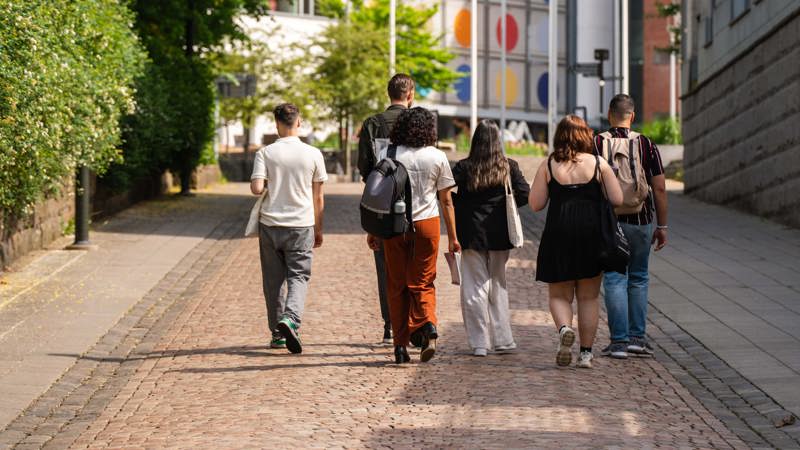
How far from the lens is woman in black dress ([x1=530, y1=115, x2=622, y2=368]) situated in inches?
430

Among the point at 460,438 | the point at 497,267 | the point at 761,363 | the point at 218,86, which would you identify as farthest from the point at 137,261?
the point at 218,86

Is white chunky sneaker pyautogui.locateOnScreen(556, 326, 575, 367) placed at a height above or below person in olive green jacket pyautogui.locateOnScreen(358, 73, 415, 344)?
below

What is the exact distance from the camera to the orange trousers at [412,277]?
Answer: 36.4 feet

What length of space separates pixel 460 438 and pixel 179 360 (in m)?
3.66

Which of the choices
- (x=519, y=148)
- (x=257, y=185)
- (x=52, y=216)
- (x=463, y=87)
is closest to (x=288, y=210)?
(x=257, y=185)

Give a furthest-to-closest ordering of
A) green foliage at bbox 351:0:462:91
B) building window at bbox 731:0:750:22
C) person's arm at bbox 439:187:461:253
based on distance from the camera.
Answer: green foliage at bbox 351:0:462:91 < building window at bbox 731:0:750:22 < person's arm at bbox 439:187:461:253

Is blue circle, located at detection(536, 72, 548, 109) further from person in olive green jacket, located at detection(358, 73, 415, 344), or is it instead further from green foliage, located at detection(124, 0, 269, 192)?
person in olive green jacket, located at detection(358, 73, 415, 344)

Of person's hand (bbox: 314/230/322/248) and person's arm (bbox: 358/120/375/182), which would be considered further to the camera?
person's hand (bbox: 314/230/322/248)

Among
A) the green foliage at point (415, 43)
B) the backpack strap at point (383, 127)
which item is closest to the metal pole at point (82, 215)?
the backpack strap at point (383, 127)

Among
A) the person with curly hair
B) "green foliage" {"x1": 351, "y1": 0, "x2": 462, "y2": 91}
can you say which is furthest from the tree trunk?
"green foliage" {"x1": 351, "y1": 0, "x2": 462, "y2": 91}

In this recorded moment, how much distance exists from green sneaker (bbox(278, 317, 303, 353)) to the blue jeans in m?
2.22

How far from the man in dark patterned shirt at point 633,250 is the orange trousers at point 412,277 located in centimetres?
129

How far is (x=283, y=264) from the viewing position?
39.4 ft

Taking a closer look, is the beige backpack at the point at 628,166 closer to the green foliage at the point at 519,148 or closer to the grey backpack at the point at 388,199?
the grey backpack at the point at 388,199
